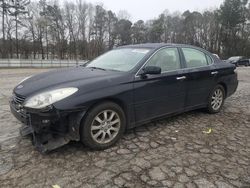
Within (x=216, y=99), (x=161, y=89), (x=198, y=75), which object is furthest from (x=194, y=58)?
(x=161, y=89)

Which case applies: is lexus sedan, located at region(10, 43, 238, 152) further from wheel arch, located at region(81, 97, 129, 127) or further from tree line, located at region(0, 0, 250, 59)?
tree line, located at region(0, 0, 250, 59)

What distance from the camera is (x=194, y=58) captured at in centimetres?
496

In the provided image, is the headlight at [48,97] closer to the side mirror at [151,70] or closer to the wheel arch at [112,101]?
the wheel arch at [112,101]

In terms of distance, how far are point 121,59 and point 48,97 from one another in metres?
1.64

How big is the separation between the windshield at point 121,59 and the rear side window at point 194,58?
931mm

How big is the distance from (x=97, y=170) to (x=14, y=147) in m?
1.41

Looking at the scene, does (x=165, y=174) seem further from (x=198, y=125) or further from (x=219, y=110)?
(x=219, y=110)

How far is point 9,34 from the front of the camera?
145 ft

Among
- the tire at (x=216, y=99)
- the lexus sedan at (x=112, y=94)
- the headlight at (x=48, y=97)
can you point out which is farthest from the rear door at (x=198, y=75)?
the headlight at (x=48, y=97)

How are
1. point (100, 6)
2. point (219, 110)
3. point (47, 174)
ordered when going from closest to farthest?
point (47, 174), point (219, 110), point (100, 6)

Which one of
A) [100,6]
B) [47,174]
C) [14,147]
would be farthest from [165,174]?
[100,6]

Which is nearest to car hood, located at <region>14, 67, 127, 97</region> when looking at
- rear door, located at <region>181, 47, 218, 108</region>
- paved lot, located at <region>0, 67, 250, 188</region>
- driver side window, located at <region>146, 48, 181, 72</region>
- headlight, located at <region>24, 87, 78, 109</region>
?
headlight, located at <region>24, 87, 78, 109</region>

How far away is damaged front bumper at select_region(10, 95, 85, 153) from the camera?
10.2 feet

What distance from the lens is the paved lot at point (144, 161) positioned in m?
2.81
